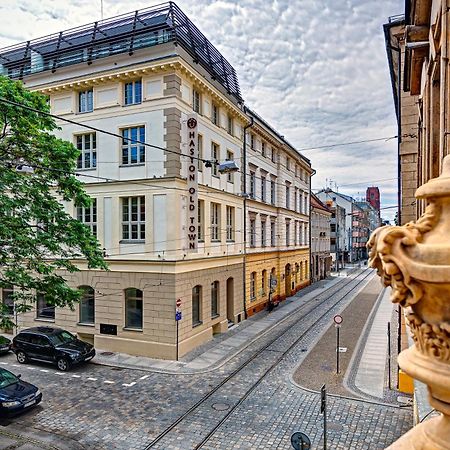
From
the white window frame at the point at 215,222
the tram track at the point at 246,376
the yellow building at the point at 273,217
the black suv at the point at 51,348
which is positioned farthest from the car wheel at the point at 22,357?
the yellow building at the point at 273,217

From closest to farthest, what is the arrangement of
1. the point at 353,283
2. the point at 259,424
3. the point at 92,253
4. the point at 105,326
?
1. the point at 259,424
2. the point at 92,253
3. the point at 105,326
4. the point at 353,283

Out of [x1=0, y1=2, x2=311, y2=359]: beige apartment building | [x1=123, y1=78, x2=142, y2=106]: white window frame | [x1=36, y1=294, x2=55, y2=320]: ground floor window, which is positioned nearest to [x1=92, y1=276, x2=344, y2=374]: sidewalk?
[x1=0, y1=2, x2=311, y2=359]: beige apartment building

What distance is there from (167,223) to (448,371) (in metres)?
17.2

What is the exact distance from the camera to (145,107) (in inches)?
739

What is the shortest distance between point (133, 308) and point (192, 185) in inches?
260

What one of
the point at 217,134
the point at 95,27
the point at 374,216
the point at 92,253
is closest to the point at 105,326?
the point at 92,253

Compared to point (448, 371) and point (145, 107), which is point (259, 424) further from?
point (145, 107)

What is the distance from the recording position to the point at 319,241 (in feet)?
167

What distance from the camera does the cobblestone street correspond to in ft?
35.1

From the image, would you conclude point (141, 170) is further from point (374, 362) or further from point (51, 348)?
point (374, 362)

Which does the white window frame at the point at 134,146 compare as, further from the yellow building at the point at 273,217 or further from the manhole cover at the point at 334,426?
the manhole cover at the point at 334,426

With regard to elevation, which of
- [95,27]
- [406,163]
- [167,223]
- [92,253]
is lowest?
[92,253]

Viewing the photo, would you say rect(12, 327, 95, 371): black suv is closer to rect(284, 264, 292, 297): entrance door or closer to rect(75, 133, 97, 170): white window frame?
rect(75, 133, 97, 170): white window frame

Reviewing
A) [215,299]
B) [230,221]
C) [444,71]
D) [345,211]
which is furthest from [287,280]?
[345,211]
